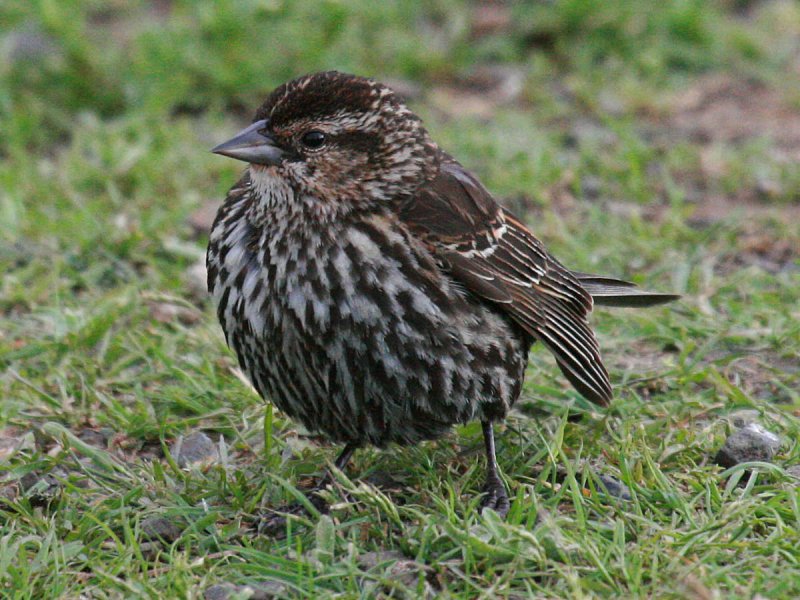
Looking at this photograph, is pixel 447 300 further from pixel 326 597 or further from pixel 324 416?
pixel 326 597

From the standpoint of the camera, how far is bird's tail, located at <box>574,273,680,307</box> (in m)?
4.93

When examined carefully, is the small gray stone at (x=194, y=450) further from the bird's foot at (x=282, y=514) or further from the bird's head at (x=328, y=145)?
the bird's head at (x=328, y=145)

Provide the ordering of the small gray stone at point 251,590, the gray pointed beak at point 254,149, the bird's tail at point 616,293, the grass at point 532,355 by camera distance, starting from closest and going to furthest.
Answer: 1. the small gray stone at point 251,590
2. the grass at point 532,355
3. the gray pointed beak at point 254,149
4. the bird's tail at point 616,293

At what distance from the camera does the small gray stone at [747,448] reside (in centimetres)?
424

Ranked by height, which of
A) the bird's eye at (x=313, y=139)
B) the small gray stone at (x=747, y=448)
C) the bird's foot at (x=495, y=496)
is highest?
the bird's eye at (x=313, y=139)

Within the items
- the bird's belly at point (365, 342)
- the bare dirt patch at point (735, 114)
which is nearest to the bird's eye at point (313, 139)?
the bird's belly at point (365, 342)

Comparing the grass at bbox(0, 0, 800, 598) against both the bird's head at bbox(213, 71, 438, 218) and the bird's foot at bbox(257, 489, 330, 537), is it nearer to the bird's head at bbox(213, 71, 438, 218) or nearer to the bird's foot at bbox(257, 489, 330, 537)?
the bird's foot at bbox(257, 489, 330, 537)

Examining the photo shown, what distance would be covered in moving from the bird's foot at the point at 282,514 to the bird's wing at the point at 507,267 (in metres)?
0.86

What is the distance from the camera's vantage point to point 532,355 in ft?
17.3

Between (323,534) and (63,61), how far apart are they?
4867 mm

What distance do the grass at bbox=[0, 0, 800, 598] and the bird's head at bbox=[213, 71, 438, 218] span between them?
0.89 metres

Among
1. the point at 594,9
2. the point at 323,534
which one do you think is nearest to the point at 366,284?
the point at 323,534

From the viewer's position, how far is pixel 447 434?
4441 mm

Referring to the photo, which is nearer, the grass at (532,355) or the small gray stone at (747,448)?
the grass at (532,355)
